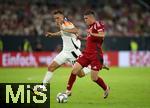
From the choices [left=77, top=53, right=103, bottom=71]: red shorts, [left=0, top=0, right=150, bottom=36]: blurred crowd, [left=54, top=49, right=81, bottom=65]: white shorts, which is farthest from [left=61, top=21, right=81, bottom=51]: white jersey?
[left=0, top=0, right=150, bottom=36]: blurred crowd

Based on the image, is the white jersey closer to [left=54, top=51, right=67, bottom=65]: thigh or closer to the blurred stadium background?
[left=54, top=51, right=67, bottom=65]: thigh

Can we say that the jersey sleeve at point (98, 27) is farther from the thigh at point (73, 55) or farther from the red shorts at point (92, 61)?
the thigh at point (73, 55)

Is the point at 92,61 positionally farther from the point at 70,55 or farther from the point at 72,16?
the point at 72,16

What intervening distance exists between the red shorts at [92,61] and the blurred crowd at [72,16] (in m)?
21.0

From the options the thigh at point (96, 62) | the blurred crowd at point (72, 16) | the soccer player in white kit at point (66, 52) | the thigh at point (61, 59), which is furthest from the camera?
the blurred crowd at point (72, 16)

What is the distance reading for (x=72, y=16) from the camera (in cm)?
3847

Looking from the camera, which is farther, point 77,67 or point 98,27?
point 77,67

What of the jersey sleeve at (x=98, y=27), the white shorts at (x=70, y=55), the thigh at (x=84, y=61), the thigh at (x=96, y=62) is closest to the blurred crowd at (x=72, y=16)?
the white shorts at (x=70, y=55)

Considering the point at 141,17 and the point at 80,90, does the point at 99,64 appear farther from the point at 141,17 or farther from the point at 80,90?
the point at 141,17

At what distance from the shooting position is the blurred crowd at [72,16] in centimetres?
3675

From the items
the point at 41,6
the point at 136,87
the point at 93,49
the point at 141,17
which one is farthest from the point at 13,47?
the point at 93,49

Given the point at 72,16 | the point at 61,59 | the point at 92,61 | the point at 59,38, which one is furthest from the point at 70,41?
the point at 72,16

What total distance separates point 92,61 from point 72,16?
76.7 feet

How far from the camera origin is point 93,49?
50.1 ft
